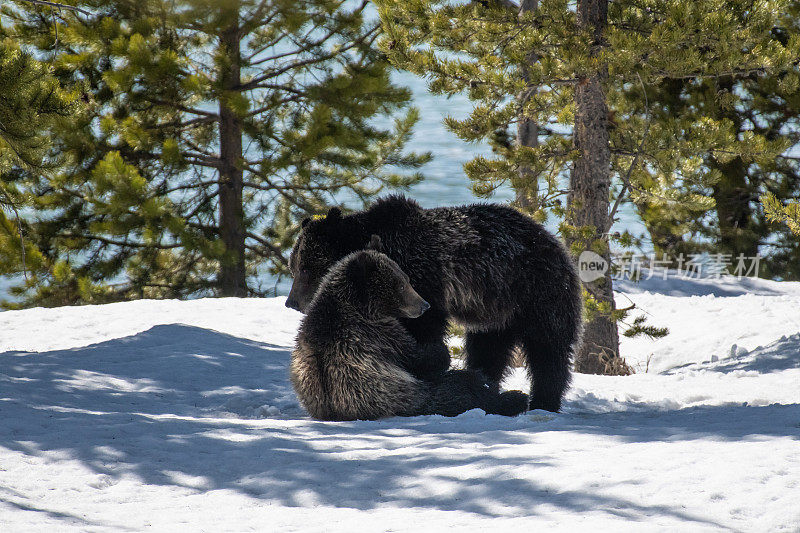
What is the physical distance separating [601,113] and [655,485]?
19.6 feet

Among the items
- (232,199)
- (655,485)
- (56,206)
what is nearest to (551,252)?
(655,485)

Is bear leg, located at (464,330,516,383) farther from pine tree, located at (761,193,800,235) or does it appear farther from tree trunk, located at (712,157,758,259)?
tree trunk, located at (712,157,758,259)

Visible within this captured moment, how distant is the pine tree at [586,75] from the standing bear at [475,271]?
2.63m

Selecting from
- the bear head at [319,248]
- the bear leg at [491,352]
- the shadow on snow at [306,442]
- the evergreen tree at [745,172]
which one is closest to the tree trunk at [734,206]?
the evergreen tree at [745,172]

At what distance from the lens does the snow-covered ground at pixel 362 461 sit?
2.93 m

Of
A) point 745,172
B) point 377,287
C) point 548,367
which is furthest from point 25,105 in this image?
point 745,172

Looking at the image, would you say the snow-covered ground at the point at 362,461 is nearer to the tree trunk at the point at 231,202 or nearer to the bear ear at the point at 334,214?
the bear ear at the point at 334,214

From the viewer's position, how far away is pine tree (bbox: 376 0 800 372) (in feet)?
25.2

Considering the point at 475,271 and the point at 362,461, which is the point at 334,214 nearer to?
the point at 475,271

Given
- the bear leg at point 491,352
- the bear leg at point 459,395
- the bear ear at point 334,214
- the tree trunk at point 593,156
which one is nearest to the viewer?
the bear leg at point 459,395

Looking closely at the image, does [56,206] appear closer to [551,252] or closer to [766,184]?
[551,252]

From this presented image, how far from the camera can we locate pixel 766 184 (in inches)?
656

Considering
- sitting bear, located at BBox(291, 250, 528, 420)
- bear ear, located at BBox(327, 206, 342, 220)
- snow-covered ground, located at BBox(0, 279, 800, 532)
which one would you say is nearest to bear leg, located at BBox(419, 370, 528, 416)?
sitting bear, located at BBox(291, 250, 528, 420)

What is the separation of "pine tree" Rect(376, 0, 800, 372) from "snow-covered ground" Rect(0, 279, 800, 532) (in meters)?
2.34
